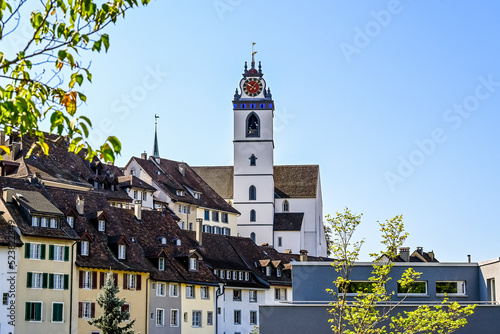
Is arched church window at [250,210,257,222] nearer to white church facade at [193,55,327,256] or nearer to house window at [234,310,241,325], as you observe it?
white church facade at [193,55,327,256]

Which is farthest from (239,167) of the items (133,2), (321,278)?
(133,2)

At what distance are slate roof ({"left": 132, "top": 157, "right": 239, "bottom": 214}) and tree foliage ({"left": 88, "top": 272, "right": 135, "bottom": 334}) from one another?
135ft

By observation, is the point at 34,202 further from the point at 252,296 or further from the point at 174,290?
the point at 252,296

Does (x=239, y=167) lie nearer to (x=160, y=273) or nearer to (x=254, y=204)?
(x=254, y=204)

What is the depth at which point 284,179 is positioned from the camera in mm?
122562

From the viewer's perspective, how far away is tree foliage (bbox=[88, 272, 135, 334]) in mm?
53656

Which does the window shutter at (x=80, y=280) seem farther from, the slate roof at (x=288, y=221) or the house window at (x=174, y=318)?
the slate roof at (x=288, y=221)

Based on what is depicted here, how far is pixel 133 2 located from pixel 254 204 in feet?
337

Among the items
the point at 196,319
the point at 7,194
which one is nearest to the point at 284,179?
the point at 196,319

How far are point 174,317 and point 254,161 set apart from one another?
4935 cm

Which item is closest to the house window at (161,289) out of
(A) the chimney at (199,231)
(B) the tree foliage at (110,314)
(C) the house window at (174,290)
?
(C) the house window at (174,290)

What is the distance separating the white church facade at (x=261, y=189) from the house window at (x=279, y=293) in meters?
24.9

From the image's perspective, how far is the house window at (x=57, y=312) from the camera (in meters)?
55.9

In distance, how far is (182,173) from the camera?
4203 inches
